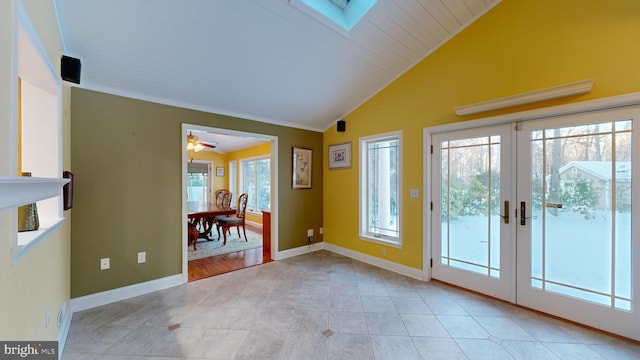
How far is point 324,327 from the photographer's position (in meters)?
2.23

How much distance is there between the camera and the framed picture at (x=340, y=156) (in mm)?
4273

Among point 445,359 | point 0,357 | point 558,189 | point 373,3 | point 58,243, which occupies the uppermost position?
point 373,3

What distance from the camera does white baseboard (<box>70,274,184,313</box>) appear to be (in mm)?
2508

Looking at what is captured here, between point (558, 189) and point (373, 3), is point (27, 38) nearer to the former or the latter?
point (373, 3)

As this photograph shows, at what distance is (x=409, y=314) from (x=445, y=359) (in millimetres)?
612

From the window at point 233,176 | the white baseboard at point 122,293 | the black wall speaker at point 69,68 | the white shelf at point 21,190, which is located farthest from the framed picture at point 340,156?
the window at point 233,176

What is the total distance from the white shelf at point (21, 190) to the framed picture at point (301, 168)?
3.38 metres

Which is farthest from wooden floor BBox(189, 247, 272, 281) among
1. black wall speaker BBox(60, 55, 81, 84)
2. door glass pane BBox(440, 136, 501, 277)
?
door glass pane BBox(440, 136, 501, 277)

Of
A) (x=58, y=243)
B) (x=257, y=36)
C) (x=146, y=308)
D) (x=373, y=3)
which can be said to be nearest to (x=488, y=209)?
(x=373, y=3)

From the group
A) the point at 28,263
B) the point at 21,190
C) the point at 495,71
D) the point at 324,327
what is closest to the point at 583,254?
the point at 495,71

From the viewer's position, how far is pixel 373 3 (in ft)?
8.01

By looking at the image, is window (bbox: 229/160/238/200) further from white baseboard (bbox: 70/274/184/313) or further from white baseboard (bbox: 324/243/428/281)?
white baseboard (bbox: 70/274/184/313)

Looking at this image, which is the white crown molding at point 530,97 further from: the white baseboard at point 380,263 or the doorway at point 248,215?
the doorway at point 248,215

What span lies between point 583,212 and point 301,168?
3509 mm
